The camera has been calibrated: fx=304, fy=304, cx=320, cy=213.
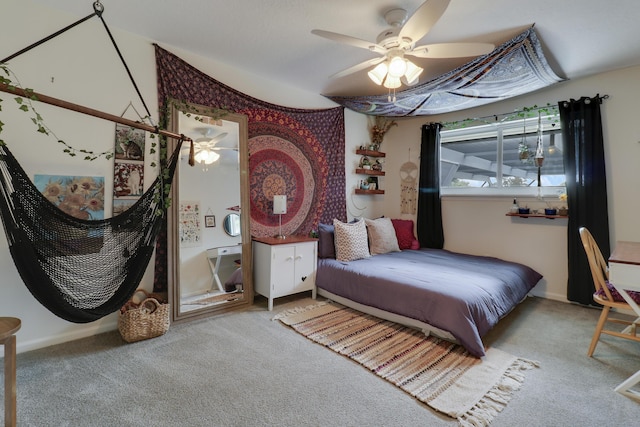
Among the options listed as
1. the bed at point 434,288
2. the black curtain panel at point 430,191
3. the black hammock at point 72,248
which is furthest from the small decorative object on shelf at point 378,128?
the black hammock at point 72,248

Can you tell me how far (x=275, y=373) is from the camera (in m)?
1.94

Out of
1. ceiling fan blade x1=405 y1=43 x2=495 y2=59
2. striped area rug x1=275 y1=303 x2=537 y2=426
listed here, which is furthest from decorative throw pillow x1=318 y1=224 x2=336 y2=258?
ceiling fan blade x1=405 y1=43 x2=495 y2=59

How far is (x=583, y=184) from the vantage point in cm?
307

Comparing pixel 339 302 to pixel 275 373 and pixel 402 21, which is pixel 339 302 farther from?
pixel 402 21

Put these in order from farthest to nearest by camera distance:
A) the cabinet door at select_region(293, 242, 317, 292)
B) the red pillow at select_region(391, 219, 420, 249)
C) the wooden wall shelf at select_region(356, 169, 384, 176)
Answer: the wooden wall shelf at select_region(356, 169, 384, 176), the red pillow at select_region(391, 219, 420, 249), the cabinet door at select_region(293, 242, 317, 292)

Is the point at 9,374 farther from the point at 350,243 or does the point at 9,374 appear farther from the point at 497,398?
the point at 350,243

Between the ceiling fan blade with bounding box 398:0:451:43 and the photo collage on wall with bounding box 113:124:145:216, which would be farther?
the photo collage on wall with bounding box 113:124:145:216

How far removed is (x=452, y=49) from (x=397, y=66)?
355 millimetres

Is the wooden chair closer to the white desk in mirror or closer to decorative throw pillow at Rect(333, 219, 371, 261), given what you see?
decorative throw pillow at Rect(333, 219, 371, 261)

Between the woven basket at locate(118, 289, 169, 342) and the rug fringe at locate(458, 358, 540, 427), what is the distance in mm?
2145

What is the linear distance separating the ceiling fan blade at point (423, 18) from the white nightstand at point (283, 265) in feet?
6.66


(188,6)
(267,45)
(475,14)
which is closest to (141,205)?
(188,6)

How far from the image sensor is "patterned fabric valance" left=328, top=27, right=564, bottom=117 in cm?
239

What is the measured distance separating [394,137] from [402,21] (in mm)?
2485
